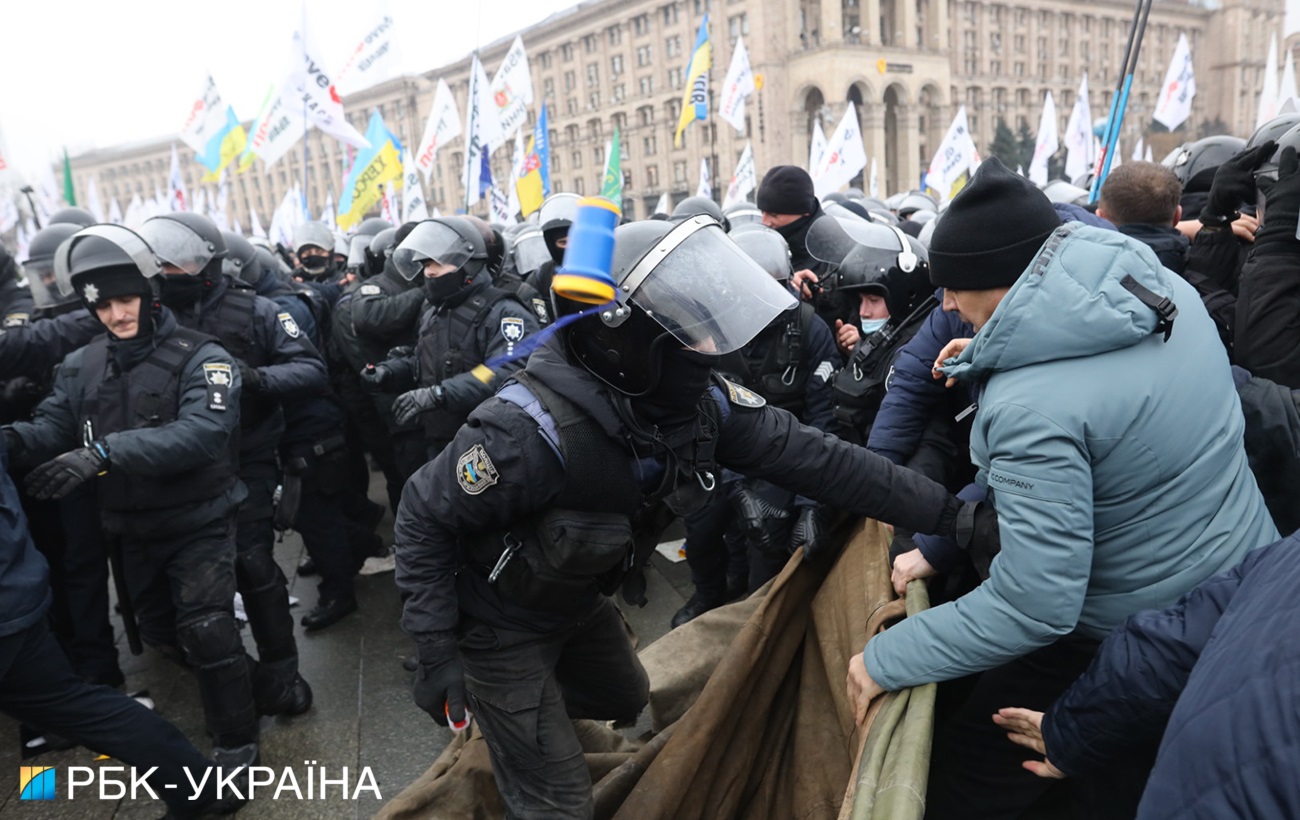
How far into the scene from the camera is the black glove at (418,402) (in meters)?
3.97

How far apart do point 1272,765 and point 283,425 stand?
4.37 metres

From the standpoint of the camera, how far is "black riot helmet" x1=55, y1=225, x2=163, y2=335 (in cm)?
321

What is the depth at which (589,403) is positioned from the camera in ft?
6.94

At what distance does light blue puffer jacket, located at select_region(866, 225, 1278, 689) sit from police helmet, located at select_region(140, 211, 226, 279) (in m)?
3.79

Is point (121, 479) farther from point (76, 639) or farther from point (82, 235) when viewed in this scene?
point (76, 639)

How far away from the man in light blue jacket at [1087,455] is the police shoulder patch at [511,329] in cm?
283

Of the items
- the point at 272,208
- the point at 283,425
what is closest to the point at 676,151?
the point at 272,208

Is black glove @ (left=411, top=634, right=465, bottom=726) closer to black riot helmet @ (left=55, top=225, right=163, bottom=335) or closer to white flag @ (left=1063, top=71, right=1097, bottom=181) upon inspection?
black riot helmet @ (left=55, top=225, right=163, bottom=335)

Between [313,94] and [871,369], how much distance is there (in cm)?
964

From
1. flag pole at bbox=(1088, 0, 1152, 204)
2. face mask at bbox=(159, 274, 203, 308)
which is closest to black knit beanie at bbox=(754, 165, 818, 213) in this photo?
flag pole at bbox=(1088, 0, 1152, 204)

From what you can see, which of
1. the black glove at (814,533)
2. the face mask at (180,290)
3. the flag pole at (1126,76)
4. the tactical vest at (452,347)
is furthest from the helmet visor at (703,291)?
the flag pole at (1126,76)

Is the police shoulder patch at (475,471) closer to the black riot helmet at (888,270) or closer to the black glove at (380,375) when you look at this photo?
the black riot helmet at (888,270)

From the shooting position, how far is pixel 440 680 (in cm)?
221

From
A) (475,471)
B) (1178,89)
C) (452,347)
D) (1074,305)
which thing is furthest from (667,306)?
(1178,89)
